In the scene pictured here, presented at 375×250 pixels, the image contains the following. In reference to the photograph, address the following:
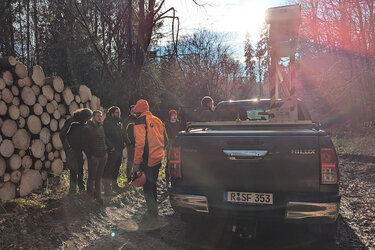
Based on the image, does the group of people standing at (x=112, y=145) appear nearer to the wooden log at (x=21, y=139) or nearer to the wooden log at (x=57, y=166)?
the wooden log at (x=21, y=139)

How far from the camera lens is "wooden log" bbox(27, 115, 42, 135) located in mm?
5742

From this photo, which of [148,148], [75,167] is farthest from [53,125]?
[148,148]

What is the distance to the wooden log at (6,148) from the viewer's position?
5.11 m

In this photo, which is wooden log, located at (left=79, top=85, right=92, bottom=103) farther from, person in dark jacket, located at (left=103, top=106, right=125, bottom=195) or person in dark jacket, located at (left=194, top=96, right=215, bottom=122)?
person in dark jacket, located at (left=194, top=96, right=215, bottom=122)

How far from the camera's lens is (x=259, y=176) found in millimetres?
3227

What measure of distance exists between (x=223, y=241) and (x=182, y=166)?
1092 mm

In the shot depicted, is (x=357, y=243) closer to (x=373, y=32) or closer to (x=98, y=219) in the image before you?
(x=98, y=219)

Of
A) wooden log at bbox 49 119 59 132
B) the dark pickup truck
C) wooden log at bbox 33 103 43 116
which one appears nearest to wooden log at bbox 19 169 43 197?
wooden log at bbox 49 119 59 132

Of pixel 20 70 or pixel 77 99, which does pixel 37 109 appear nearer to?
pixel 20 70

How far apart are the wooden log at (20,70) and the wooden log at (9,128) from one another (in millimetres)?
870

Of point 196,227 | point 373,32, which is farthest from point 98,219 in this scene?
point 373,32

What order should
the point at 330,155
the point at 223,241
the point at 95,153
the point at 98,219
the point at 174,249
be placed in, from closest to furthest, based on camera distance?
the point at 330,155
the point at 174,249
the point at 223,241
the point at 98,219
the point at 95,153

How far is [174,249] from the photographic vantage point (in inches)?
136

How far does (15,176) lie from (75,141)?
1.27 meters
